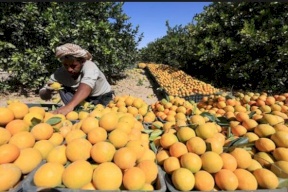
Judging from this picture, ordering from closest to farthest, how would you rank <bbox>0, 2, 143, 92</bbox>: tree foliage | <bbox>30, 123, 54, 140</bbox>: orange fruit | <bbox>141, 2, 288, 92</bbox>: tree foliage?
<bbox>30, 123, 54, 140</bbox>: orange fruit, <bbox>0, 2, 143, 92</bbox>: tree foliage, <bbox>141, 2, 288, 92</bbox>: tree foliage

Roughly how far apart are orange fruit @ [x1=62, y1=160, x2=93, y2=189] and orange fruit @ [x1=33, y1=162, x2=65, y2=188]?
33 millimetres

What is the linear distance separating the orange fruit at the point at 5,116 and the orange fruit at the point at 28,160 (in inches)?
16.0


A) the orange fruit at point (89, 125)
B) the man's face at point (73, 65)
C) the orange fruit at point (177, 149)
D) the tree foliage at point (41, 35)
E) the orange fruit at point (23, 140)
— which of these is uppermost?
the tree foliage at point (41, 35)

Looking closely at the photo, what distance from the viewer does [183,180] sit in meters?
1.24

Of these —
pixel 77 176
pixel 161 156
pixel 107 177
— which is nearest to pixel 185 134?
pixel 161 156

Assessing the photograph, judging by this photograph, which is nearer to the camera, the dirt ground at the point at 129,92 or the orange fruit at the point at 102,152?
the orange fruit at the point at 102,152

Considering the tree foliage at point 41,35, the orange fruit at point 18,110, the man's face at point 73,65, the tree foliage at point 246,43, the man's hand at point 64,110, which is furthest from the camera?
the tree foliage at point 246,43

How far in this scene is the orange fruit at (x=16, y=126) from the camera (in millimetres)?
1616

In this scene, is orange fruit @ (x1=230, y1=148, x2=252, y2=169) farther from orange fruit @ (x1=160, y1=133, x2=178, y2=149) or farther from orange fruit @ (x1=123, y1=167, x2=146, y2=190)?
orange fruit @ (x1=123, y1=167, x2=146, y2=190)

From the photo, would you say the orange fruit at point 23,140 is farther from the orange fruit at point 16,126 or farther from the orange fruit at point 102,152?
the orange fruit at point 102,152

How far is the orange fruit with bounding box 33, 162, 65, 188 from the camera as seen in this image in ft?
3.81

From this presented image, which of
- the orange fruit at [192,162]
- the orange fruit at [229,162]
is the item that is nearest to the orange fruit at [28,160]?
the orange fruit at [192,162]

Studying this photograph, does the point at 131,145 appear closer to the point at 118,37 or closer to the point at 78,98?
the point at 78,98

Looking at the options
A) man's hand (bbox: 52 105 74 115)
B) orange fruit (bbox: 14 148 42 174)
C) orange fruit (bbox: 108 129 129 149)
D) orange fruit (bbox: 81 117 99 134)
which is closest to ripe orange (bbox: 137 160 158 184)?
orange fruit (bbox: 108 129 129 149)
